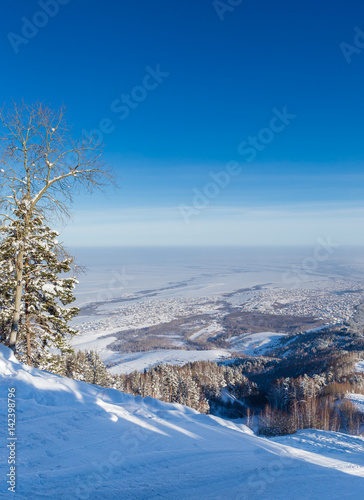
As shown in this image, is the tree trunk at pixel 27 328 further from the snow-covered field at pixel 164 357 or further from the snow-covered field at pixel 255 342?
the snow-covered field at pixel 255 342

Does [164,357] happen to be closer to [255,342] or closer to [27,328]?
[255,342]

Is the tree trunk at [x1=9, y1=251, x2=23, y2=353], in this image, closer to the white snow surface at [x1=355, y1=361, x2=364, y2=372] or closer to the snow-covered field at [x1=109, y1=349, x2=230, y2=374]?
→ the white snow surface at [x1=355, y1=361, x2=364, y2=372]

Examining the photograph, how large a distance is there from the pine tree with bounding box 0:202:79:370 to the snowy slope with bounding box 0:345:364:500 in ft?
14.0

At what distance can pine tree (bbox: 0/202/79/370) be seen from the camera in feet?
30.2

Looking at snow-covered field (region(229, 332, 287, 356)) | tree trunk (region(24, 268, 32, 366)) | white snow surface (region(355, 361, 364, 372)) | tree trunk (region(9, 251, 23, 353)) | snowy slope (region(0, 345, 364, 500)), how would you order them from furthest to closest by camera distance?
snow-covered field (region(229, 332, 287, 356)) < white snow surface (region(355, 361, 364, 372)) < tree trunk (region(24, 268, 32, 366)) < tree trunk (region(9, 251, 23, 353)) < snowy slope (region(0, 345, 364, 500))

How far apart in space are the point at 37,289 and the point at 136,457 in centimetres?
837

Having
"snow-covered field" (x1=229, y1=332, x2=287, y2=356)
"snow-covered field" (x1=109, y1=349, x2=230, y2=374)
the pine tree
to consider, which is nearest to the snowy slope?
the pine tree

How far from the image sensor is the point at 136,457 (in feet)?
12.5

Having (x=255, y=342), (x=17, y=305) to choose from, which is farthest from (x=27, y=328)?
(x=255, y=342)

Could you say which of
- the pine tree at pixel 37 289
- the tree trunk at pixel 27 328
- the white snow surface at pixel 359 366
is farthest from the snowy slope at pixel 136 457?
the white snow surface at pixel 359 366

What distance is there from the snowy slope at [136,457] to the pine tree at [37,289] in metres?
4.25

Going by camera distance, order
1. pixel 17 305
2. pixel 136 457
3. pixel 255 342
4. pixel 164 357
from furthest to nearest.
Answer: pixel 255 342 → pixel 164 357 → pixel 17 305 → pixel 136 457

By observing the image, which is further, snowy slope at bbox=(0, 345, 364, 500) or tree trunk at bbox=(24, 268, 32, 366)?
tree trunk at bbox=(24, 268, 32, 366)

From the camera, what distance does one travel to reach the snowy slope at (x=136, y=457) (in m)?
3.19
